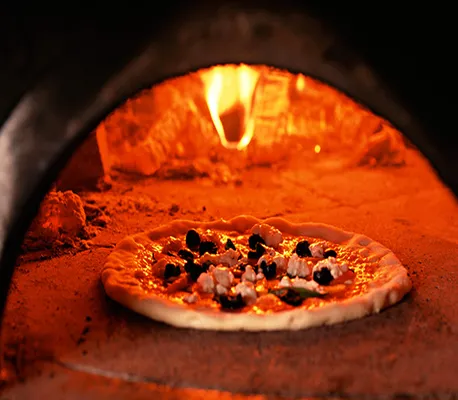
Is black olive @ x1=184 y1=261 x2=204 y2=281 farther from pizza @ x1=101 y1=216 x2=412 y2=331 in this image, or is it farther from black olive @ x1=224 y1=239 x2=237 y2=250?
black olive @ x1=224 y1=239 x2=237 y2=250

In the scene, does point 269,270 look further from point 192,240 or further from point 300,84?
point 300,84

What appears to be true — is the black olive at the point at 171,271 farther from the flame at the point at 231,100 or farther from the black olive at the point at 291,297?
the flame at the point at 231,100

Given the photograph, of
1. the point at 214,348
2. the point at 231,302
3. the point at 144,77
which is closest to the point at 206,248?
the point at 231,302

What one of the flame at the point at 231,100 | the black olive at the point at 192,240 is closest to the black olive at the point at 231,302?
the black olive at the point at 192,240

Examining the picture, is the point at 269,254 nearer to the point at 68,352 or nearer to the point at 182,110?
the point at 68,352

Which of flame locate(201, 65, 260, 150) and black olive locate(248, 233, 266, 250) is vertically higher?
flame locate(201, 65, 260, 150)

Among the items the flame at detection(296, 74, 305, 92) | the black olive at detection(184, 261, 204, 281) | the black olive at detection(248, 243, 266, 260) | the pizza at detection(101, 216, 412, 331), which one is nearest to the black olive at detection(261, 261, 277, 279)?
the pizza at detection(101, 216, 412, 331)
